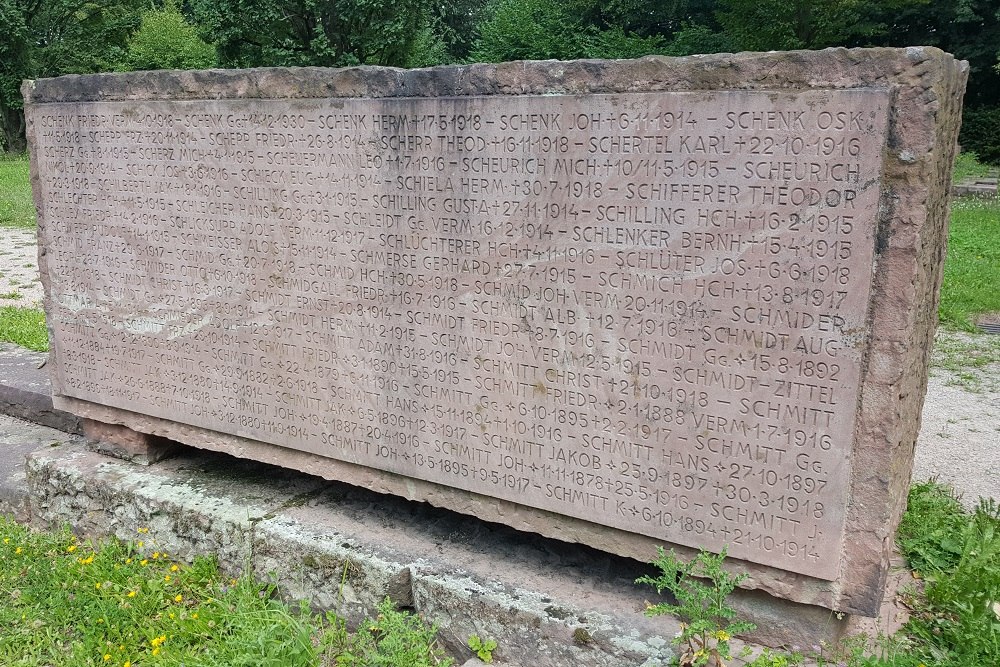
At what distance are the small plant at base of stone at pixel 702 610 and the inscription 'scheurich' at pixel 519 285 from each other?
Result: 0.45 feet

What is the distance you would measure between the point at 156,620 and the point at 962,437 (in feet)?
13.0

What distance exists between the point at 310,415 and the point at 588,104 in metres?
1.51

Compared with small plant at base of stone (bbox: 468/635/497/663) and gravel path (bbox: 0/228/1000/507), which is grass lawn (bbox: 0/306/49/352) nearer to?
small plant at base of stone (bbox: 468/635/497/663)

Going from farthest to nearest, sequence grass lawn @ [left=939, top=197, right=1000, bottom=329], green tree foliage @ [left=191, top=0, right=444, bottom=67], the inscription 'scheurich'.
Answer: green tree foliage @ [left=191, top=0, right=444, bottom=67], grass lawn @ [left=939, top=197, right=1000, bottom=329], the inscription 'scheurich'

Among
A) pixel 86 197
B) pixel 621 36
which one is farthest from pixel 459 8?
pixel 86 197

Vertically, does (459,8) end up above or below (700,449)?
above

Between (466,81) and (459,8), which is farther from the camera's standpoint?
(459,8)

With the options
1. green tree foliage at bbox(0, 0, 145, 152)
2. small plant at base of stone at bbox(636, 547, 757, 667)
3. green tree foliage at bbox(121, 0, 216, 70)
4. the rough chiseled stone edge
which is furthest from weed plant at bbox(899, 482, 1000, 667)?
green tree foliage at bbox(121, 0, 216, 70)

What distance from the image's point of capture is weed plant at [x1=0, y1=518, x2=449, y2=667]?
8.61 ft

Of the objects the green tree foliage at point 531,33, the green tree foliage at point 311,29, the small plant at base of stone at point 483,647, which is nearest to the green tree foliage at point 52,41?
the green tree foliage at point 531,33

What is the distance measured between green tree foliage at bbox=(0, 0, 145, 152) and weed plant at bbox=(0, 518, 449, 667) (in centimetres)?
2413

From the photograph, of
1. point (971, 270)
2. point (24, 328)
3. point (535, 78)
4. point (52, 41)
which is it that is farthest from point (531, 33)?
point (535, 78)

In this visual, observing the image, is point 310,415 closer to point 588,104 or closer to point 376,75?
point 376,75

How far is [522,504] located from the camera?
2.71 meters
